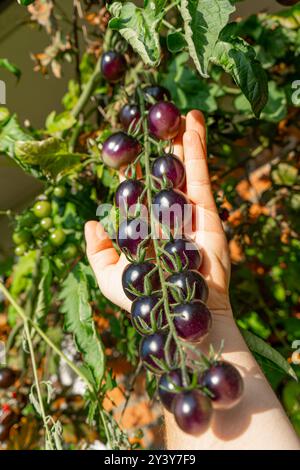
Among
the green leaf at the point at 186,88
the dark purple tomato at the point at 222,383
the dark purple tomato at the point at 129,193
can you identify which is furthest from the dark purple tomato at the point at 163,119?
the dark purple tomato at the point at 222,383

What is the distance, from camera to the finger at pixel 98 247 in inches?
36.3

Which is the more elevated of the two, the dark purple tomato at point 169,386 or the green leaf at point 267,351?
A: the dark purple tomato at point 169,386

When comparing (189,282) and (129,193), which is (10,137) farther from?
(189,282)

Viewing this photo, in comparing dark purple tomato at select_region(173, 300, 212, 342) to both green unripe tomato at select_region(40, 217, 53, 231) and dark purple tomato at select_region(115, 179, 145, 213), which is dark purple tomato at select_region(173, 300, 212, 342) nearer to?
dark purple tomato at select_region(115, 179, 145, 213)

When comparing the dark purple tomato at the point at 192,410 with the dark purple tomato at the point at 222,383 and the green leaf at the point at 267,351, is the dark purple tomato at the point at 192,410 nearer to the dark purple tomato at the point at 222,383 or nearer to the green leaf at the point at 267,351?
the dark purple tomato at the point at 222,383

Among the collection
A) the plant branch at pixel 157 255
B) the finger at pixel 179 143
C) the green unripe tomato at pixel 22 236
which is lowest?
the green unripe tomato at pixel 22 236

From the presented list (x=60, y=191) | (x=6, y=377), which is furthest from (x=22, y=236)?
(x=6, y=377)

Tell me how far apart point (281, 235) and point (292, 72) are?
46 cm

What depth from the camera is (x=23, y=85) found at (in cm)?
177

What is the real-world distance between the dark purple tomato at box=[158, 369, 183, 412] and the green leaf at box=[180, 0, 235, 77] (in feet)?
1.15

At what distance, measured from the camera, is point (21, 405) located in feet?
4.28

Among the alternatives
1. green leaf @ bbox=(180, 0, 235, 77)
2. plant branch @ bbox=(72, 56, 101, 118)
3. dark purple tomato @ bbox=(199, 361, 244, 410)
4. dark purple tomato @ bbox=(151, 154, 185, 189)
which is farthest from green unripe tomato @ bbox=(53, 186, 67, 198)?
dark purple tomato @ bbox=(199, 361, 244, 410)

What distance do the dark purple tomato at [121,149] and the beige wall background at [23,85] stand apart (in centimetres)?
71

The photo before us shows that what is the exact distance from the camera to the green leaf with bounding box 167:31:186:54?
0.72 m
